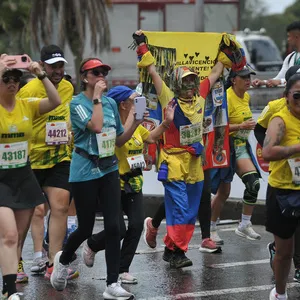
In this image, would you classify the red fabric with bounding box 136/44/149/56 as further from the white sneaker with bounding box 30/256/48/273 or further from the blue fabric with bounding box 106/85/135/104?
the white sneaker with bounding box 30/256/48/273

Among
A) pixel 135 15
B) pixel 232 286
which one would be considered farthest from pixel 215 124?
pixel 135 15

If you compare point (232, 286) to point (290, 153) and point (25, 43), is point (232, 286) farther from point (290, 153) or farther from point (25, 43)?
point (25, 43)

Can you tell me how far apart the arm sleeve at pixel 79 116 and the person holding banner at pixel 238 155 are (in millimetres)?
3108

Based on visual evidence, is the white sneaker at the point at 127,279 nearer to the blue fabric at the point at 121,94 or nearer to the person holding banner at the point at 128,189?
the person holding banner at the point at 128,189

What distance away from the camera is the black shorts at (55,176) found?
27.2ft

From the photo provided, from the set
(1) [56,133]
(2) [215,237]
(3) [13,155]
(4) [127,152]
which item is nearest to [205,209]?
(2) [215,237]

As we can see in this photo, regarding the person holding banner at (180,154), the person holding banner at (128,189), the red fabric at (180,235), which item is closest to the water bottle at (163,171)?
the person holding banner at (180,154)

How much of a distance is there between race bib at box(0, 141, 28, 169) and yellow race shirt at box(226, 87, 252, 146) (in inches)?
138

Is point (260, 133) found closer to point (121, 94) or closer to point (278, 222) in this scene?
point (278, 222)

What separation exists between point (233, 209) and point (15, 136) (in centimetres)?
546

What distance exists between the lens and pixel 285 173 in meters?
6.84

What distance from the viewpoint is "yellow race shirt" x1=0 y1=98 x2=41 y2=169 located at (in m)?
7.11

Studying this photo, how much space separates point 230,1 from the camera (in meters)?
30.7

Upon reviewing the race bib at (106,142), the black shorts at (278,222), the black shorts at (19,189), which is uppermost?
the race bib at (106,142)
